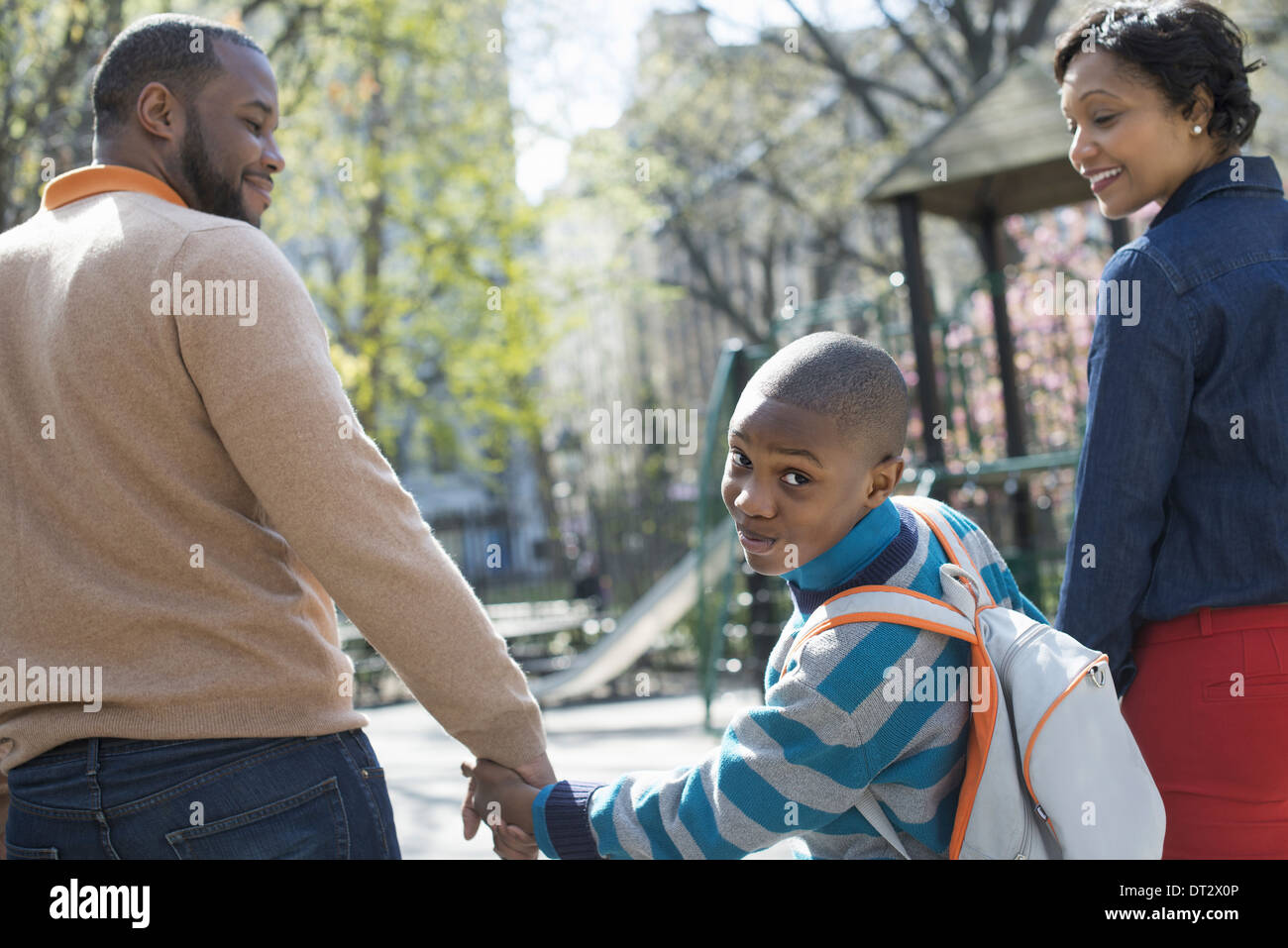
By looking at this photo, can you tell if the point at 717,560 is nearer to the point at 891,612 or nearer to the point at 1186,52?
the point at 1186,52

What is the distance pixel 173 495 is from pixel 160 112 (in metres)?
0.74

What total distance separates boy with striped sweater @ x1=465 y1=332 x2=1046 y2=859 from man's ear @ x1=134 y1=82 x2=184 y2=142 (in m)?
1.15

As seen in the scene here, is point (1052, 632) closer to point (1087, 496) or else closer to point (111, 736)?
point (1087, 496)

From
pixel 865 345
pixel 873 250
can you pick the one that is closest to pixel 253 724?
pixel 865 345

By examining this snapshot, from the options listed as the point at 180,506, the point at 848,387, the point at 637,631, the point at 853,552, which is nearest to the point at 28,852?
the point at 180,506

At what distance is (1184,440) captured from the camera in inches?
85.5

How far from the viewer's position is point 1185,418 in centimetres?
213

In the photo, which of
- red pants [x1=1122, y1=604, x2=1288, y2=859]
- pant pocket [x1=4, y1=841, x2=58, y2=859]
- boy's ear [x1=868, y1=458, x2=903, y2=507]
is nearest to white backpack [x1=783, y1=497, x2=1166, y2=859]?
boy's ear [x1=868, y1=458, x2=903, y2=507]

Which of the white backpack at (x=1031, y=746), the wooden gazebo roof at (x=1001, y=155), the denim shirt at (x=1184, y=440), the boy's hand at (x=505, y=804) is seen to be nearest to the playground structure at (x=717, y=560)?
the wooden gazebo roof at (x=1001, y=155)

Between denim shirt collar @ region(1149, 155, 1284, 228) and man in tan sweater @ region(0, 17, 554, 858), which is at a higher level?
denim shirt collar @ region(1149, 155, 1284, 228)

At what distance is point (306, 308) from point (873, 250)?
1864 centimetres

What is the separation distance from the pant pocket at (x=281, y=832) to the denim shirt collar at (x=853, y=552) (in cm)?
84

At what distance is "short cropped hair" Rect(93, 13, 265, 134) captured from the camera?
7.24ft

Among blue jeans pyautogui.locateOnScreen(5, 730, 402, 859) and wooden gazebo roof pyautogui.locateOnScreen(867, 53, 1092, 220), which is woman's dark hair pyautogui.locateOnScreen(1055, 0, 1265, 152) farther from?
wooden gazebo roof pyautogui.locateOnScreen(867, 53, 1092, 220)
